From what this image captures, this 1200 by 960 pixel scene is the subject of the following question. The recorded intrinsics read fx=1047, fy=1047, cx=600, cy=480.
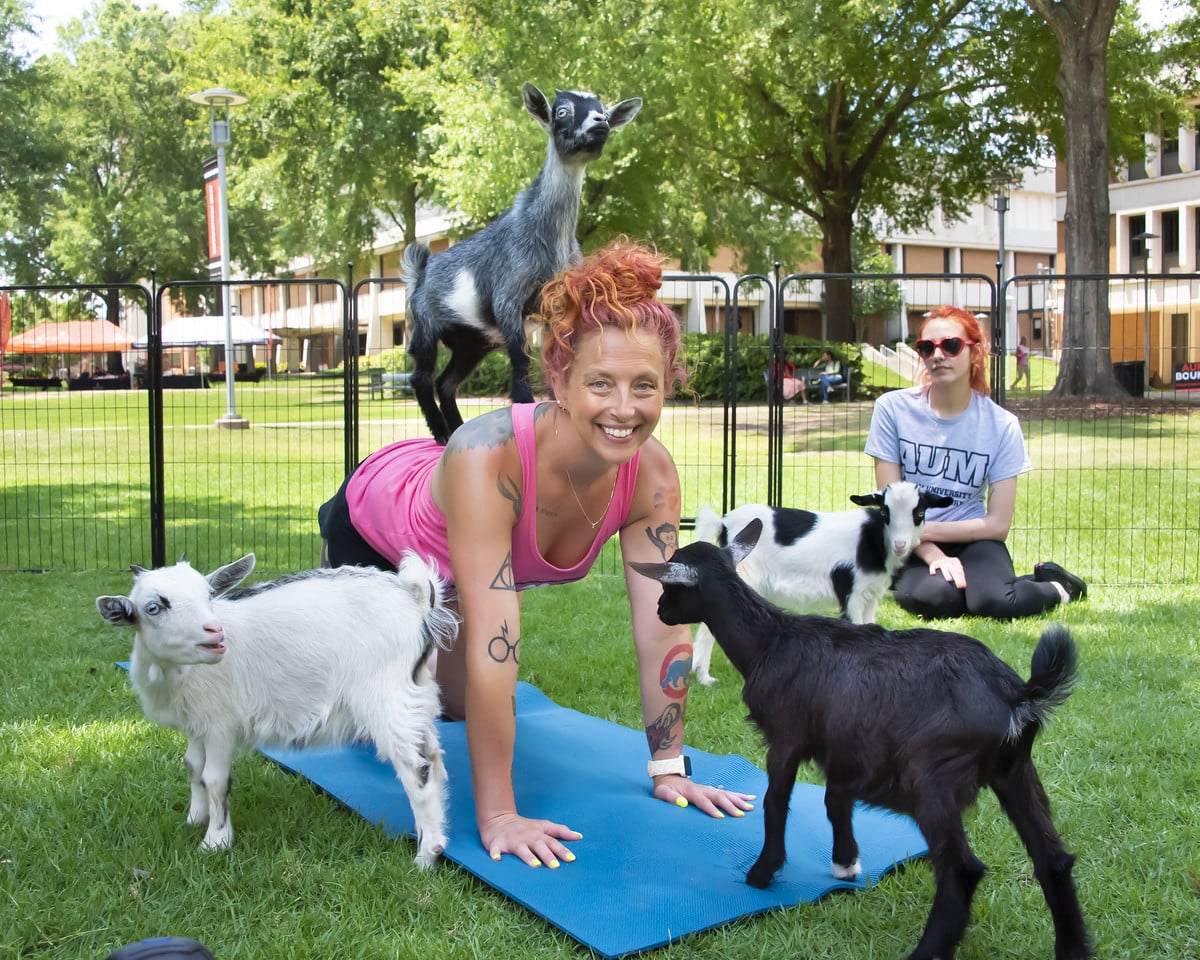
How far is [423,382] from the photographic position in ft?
13.5

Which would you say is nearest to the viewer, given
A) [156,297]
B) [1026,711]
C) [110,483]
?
[1026,711]

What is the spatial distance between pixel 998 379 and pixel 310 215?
28502mm

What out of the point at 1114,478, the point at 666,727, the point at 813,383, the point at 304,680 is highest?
the point at 813,383

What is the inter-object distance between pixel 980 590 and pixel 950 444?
889 millimetres

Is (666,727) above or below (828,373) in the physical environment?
below

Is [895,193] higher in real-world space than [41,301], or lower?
higher

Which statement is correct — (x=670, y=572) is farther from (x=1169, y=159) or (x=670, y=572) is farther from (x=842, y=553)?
(x=1169, y=159)

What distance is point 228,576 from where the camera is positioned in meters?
3.20

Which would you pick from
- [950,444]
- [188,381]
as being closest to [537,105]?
[950,444]

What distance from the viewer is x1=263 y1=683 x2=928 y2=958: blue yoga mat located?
274cm

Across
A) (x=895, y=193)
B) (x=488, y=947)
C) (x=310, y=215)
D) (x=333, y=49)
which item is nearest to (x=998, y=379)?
(x=488, y=947)

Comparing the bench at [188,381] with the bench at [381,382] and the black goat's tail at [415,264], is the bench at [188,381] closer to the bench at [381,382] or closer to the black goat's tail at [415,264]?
the bench at [381,382]

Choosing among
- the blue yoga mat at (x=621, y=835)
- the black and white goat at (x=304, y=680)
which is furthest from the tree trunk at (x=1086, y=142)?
the black and white goat at (x=304, y=680)

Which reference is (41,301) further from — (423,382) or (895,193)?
(895,193)
